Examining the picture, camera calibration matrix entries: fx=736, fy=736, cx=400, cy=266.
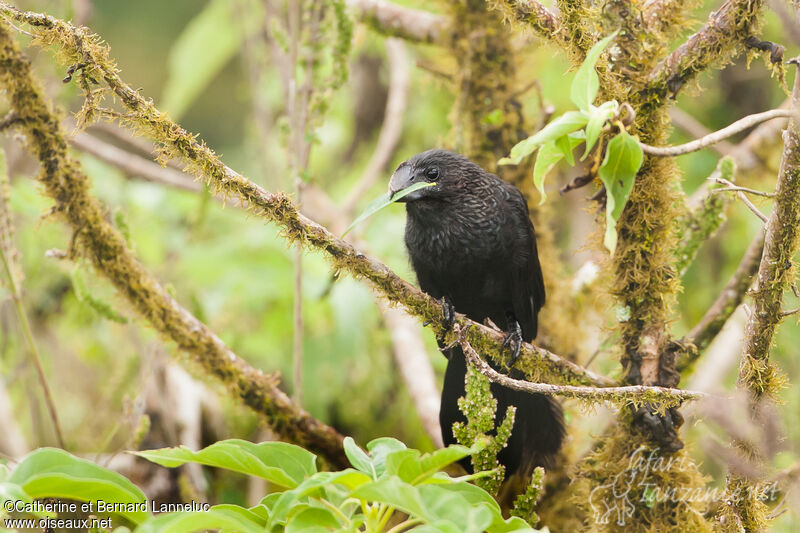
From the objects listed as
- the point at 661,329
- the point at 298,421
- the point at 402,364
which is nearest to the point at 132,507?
the point at 298,421

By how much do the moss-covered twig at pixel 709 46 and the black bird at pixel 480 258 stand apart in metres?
0.79

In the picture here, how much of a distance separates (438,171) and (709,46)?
3.16 ft

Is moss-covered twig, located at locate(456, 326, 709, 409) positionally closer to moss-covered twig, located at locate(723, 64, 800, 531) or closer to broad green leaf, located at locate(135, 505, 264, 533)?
moss-covered twig, located at locate(723, 64, 800, 531)

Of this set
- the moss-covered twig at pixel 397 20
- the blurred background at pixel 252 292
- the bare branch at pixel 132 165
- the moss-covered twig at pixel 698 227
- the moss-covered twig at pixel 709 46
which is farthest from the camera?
the bare branch at pixel 132 165

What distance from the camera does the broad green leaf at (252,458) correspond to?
1436 millimetres

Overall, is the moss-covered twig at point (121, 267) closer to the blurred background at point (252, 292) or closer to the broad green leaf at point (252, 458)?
the blurred background at point (252, 292)

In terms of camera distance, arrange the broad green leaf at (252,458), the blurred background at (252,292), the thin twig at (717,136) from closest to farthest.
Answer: the broad green leaf at (252,458) → the thin twig at (717,136) → the blurred background at (252,292)

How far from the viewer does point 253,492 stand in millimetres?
3479

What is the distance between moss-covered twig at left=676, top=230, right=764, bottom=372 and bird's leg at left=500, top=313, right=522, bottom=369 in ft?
1.71

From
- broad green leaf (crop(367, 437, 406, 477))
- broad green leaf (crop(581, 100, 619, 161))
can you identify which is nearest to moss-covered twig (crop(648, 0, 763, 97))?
broad green leaf (crop(581, 100, 619, 161))

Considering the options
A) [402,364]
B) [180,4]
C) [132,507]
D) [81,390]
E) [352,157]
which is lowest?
[132,507]

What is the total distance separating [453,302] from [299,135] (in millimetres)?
852

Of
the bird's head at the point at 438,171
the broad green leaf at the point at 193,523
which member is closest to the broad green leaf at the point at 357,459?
the broad green leaf at the point at 193,523

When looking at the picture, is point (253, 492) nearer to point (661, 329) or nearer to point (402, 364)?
point (402, 364)
